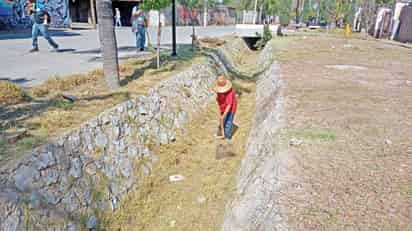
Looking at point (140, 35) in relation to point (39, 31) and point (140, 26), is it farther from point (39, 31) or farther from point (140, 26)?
point (39, 31)

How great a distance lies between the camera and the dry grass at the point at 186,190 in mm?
4207

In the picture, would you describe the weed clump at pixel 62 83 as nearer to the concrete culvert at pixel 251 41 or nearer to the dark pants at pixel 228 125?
the dark pants at pixel 228 125

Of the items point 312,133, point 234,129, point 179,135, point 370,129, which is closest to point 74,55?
point 179,135

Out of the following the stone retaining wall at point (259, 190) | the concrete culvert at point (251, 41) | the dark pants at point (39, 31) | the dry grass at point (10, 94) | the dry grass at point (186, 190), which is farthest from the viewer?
the concrete culvert at point (251, 41)

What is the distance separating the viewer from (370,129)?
4.65 m

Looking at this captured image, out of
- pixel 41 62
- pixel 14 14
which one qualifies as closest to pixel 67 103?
pixel 41 62

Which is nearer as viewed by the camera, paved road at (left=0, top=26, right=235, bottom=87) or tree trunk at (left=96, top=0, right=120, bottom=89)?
tree trunk at (left=96, top=0, right=120, bottom=89)

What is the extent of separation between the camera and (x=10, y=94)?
15.9ft

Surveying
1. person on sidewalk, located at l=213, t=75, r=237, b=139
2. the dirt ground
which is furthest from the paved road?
the dirt ground

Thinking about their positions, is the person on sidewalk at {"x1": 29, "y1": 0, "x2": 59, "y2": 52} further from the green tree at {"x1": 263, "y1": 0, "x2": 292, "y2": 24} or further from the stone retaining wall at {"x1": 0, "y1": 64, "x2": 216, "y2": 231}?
the green tree at {"x1": 263, "y1": 0, "x2": 292, "y2": 24}

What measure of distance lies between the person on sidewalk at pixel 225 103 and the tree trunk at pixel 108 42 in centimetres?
204

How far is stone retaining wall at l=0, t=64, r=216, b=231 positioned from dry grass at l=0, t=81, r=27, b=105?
1.42 metres

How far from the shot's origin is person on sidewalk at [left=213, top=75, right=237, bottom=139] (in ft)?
20.4

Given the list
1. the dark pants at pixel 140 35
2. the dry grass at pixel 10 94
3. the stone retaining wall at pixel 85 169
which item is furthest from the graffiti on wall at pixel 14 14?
the stone retaining wall at pixel 85 169
